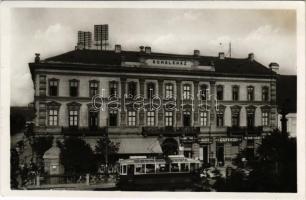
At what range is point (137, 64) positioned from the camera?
3.13m

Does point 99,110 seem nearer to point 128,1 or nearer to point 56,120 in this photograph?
point 56,120

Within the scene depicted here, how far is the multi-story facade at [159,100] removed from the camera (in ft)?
10.2

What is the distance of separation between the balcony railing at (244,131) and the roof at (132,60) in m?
0.33

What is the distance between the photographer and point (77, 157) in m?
3.12

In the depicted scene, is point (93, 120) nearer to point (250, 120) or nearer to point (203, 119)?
point (203, 119)

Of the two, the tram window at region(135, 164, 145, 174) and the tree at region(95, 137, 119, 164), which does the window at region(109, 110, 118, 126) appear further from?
the tram window at region(135, 164, 145, 174)

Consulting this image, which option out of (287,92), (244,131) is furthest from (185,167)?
(287,92)

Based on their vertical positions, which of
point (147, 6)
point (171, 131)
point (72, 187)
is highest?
point (147, 6)

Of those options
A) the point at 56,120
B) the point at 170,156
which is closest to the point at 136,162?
the point at 170,156

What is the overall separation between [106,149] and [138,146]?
189mm

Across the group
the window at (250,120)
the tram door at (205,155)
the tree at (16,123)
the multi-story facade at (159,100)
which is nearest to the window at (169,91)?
the multi-story facade at (159,100)

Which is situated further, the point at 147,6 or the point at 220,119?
the point at 220,119

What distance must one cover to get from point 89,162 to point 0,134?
1.77 ft

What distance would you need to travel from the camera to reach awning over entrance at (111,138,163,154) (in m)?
3.13
